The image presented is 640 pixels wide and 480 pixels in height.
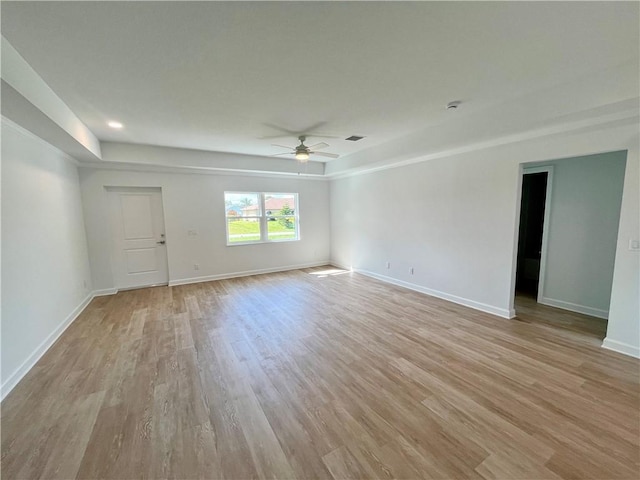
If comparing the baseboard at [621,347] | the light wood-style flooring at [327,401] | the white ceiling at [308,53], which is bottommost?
the light wood-style flooring at [327,401]

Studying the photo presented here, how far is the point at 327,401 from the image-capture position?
2107mm

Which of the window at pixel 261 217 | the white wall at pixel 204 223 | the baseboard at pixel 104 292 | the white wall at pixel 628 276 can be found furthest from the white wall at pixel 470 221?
the baseboard at pixel 104 292

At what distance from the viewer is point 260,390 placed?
7.40 feet

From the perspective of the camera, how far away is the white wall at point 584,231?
3.46 metres

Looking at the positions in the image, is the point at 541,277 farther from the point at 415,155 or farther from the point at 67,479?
the point at 67,479

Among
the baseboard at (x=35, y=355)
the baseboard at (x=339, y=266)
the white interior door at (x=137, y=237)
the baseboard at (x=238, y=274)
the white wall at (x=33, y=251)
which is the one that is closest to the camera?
the baseboard at (x=35, y=355)

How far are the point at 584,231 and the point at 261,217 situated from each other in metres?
5.81

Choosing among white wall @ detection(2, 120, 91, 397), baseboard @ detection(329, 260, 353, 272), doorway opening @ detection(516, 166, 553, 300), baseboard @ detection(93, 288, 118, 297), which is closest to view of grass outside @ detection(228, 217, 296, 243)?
baseboard @ detection(329, 260, 353, 272)

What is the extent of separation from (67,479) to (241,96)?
3.08 metres

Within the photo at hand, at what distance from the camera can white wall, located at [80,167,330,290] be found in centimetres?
474

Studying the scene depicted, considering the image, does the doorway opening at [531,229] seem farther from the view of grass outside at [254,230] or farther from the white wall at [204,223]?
the view of grass outside at [254,230]

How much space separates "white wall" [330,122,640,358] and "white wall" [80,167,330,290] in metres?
1.55

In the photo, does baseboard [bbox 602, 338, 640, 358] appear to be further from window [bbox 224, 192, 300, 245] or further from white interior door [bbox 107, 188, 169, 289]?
white interior door [bbox 107, 188, 169, 289]

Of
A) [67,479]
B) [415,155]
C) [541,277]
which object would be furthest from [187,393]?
[541,277]
